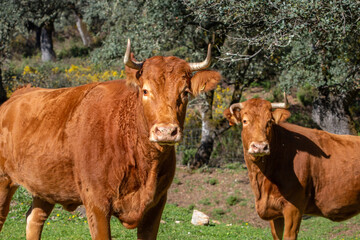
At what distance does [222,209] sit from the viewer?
→ 12.8 m

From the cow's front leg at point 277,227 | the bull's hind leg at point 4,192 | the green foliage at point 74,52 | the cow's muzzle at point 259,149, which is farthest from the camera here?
the green foliage at point 74,52

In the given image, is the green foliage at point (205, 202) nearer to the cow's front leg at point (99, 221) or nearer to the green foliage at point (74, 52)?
the cow's front leg at point (99, 221)

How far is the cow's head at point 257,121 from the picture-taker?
6709 millimetres

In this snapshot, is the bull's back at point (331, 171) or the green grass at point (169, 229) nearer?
the bull's back at point (331, 171)

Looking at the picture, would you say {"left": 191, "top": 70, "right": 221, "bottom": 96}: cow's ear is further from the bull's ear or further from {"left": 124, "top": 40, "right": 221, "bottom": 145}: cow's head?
the bull's ear

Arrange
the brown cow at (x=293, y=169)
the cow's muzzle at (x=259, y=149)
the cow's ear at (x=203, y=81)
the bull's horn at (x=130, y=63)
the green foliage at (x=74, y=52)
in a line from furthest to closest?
1. the green foliage at (x=74, y=52)
2. the brown cow at (x=293, y=169)
3. the cow's muzzle at (x=259, y=149)
4. the cow's ear at (x=203, y=81)
5. the bull's horn at (x=130, y=63)

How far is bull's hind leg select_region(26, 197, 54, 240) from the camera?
6.03m

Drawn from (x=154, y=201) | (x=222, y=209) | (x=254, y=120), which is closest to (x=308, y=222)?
(x=222, y=209)

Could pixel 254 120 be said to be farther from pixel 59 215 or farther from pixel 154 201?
pixel 59 215

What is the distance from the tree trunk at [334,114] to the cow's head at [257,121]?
5809 mm

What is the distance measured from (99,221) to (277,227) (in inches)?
144

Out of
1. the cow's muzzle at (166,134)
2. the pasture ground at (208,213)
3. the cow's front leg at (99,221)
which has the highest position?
the cow's muzzle at (166,134)

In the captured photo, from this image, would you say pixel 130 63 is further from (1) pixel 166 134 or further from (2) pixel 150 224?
(2) pixel 150 224

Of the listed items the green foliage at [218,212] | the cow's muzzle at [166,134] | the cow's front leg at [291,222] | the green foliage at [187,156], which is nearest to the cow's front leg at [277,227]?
the cow's front leg at [291,222]
